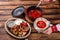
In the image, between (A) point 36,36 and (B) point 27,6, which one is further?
(B) point 27,6

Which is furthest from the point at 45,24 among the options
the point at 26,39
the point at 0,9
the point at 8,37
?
the point at 0,9

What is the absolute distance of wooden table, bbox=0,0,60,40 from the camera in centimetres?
136

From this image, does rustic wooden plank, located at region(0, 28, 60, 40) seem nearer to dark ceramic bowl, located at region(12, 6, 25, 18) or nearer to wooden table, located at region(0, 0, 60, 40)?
wooden table, located at region(0, 0, 60, 40)

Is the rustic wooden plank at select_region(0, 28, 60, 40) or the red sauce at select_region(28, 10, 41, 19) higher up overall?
the red sauce at select_region(28, 10, 41, 19)

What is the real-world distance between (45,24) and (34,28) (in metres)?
0.10

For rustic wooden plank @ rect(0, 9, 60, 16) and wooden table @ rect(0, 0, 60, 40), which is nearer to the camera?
wooden table @ rect(0, 0, 60, 40)

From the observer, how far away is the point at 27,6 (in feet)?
4.98

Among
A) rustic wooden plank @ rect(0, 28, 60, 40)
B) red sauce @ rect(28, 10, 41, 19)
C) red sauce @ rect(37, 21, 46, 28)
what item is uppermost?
red sauce @ rect(28, 10, 41, 19)

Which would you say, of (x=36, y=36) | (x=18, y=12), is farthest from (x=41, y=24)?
(x=18, y=12)

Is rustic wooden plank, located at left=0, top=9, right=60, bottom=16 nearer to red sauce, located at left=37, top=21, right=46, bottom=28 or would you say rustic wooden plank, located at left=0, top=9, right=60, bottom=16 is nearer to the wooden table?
the wooden table

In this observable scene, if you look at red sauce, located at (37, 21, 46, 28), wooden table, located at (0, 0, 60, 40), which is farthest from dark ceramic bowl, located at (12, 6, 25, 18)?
red sauce, located at (37, 21, 46, 28)

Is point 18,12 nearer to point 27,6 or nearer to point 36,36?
point 27,6

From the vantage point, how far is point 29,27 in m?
1.38

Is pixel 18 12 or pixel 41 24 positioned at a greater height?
pixel 18 12
